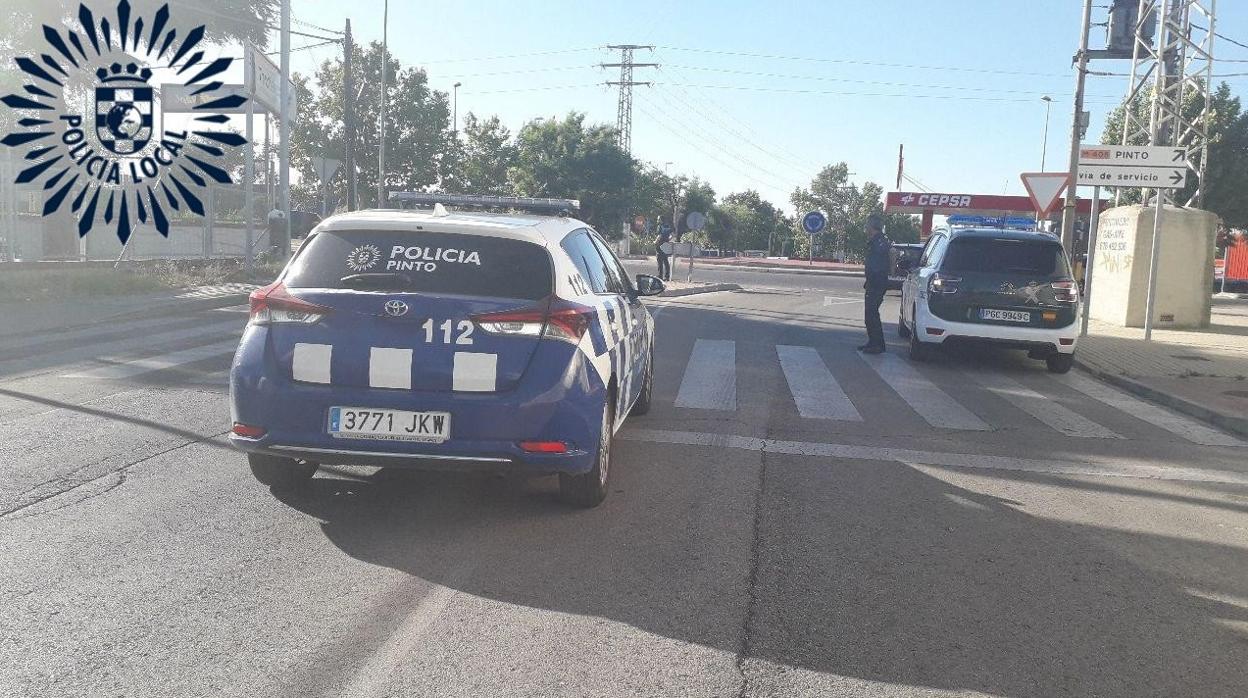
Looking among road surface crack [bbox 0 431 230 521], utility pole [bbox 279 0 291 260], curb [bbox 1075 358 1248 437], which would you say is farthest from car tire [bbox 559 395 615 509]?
utility pole [bbox 279 0 291 260]

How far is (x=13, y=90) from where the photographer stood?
26.8m

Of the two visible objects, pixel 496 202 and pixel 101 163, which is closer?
pixel 496 202

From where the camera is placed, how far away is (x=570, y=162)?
5350 centimetres

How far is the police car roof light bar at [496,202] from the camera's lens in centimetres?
817

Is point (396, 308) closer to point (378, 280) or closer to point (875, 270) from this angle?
point (378, 280)

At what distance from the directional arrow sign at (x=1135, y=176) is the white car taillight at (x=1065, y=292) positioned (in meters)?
4.89

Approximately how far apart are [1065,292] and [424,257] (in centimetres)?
919

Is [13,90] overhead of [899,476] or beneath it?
overhead

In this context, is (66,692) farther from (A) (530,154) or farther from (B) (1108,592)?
(A) (530,154)

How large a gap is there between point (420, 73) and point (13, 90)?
26.6 m

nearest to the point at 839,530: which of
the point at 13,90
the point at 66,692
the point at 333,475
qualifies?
the point at 333,475

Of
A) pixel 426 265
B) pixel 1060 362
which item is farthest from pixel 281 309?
pixel 1060 362

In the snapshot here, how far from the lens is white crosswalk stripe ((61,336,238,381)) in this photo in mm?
9648

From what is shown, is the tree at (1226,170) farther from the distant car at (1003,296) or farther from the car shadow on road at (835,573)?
the car shadow on road at (835,573)
